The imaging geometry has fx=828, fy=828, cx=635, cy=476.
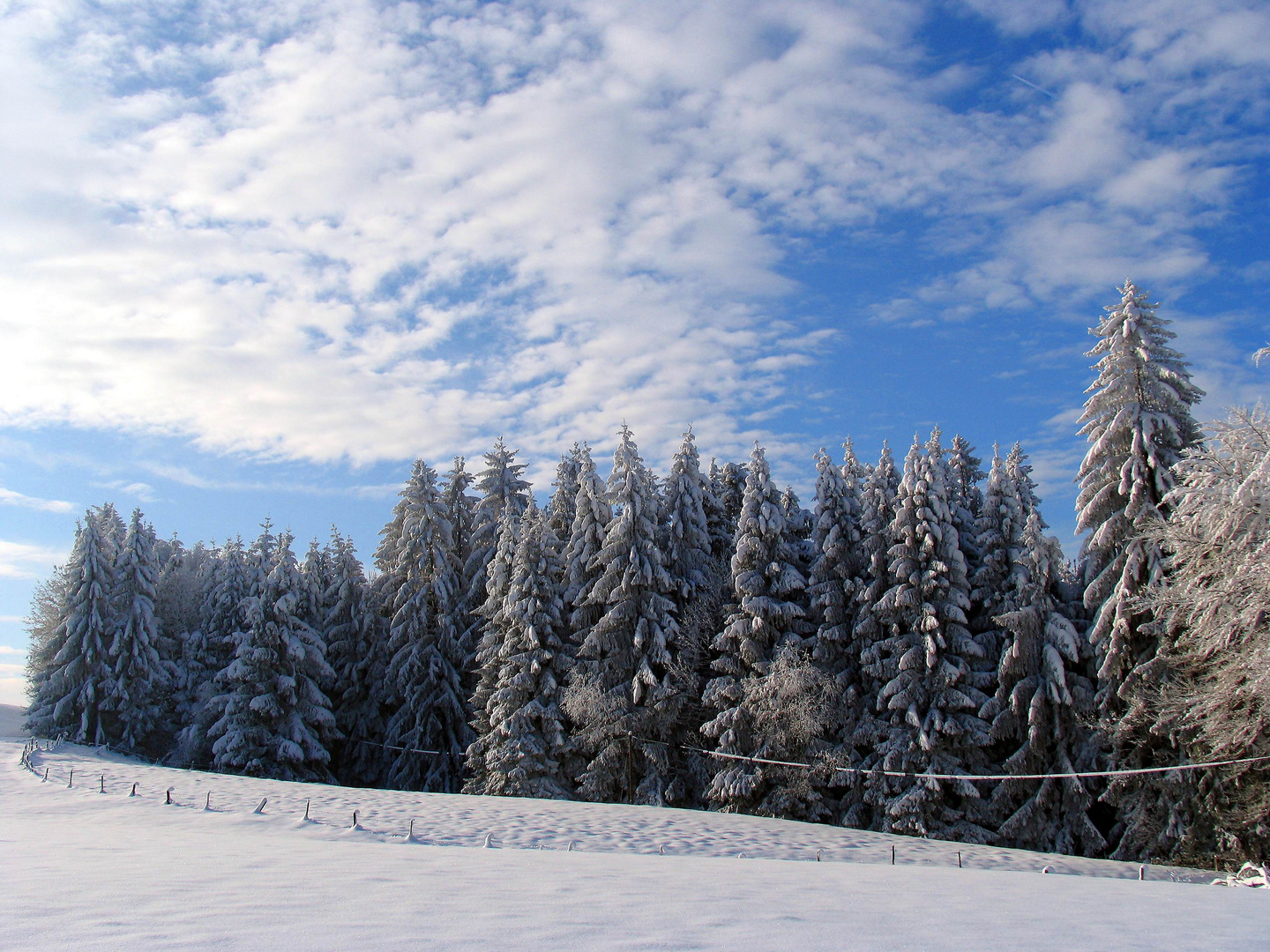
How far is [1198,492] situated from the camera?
1995 centimetres

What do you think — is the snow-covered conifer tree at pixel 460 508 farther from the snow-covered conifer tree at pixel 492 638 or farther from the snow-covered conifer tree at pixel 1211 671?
the snow-covered conifer tree at pixel 1211 671

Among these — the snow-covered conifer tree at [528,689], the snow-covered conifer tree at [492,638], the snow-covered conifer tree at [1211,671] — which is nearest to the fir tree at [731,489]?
the snow-covered conifer tree at [528,689]

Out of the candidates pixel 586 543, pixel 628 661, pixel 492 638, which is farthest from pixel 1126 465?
pixel 492 638

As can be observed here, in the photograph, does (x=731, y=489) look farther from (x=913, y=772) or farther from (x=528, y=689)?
(x=913, y=772)

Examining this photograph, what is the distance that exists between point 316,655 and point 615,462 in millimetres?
18434

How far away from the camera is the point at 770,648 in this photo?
33656 mm

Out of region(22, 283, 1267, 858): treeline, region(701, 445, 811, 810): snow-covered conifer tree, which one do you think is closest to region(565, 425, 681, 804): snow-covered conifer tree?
region(22, 283, 1267, 858): treeline

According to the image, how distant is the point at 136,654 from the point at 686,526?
30.2m

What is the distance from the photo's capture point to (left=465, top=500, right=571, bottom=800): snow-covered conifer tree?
32.7 meters

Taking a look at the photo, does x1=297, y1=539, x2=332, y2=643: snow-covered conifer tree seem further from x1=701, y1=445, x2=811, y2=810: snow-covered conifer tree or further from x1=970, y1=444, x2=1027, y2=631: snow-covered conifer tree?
x1=970, y1=444, x2=1027, y2=631: snow-covered conifer tree

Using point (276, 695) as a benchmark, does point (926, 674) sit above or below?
above

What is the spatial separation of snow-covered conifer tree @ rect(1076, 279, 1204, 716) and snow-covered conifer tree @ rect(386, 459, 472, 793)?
2829cm

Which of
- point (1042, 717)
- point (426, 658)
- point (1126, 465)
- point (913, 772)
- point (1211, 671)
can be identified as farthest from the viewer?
point (426, 658)

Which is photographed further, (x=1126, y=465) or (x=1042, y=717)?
(x=1042, y=717)
